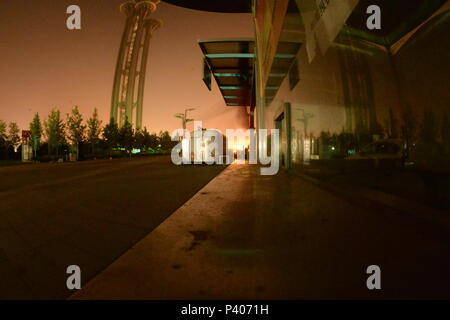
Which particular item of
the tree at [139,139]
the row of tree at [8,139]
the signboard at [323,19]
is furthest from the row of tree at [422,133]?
the tree at [139,139]

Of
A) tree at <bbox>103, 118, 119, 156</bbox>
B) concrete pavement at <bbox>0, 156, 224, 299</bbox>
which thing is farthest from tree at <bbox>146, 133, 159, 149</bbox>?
concrete pavement at <bbox>0, 156, 224, 299</bbox>

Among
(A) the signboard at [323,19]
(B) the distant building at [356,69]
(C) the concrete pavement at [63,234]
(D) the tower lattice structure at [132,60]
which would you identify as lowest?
(C) the concrete pavement at [63,234]

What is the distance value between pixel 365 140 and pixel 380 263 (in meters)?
2.86

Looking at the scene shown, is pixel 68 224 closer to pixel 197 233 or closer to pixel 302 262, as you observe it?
pixel 197 233

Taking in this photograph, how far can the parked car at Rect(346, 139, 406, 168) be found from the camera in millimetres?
3541

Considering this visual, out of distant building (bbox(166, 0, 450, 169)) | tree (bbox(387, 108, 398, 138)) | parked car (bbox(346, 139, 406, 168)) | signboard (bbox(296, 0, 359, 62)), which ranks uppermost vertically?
signboard (bbox(296, 0, 359, 62))

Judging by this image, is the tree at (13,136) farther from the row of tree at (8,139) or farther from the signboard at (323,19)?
the signboard at (323,19)

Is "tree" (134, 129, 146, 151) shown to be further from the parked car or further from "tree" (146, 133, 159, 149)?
the parked car

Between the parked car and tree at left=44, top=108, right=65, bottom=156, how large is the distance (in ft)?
130

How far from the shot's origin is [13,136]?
3719 cm

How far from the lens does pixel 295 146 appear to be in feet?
31.4

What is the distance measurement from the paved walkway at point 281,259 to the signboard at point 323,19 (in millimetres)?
3283

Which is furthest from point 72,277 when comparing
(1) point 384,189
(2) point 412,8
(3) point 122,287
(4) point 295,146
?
(4) point 295,146

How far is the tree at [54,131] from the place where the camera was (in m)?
35.3
